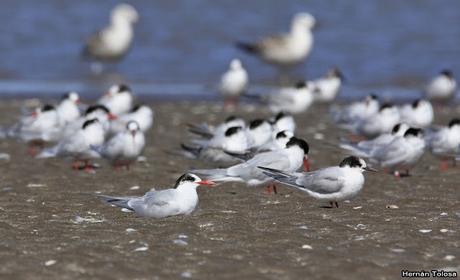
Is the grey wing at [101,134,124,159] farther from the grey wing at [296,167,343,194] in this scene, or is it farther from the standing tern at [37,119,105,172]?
the grey wing at [296,167,343,194]

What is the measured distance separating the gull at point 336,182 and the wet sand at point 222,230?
13cm

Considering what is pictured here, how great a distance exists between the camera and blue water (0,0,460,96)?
2028 cm

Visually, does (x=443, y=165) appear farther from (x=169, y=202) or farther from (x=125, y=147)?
(x=169, y=202)

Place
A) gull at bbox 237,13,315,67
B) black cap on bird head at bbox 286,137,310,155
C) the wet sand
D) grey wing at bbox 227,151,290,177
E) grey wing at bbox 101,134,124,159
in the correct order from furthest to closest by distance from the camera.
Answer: gull at bbox 237,13,315,67
grey wing at bbox 101,134,124,159
black cap on bird head at bbox 286,137,310,155
grey wing at bbox 227,151,290,177
the wet sand

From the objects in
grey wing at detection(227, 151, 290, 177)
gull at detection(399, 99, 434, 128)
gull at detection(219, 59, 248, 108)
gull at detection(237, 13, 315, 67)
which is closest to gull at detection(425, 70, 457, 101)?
gull at detection(219, 59, 248, 108)

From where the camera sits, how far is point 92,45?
21.5 m

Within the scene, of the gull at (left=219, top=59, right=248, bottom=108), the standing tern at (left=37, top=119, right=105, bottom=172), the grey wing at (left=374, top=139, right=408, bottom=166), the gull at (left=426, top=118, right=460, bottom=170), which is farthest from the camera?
the gull at (left=219, top=59, right=248, bottom=108)

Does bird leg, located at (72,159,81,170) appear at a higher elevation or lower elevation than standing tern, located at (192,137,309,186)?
higher

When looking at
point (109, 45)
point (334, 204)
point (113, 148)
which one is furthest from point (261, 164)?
point (109, 45)

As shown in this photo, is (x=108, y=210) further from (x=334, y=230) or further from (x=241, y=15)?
(x=241, y=15)

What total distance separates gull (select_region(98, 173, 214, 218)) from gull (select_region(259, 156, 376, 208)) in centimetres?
83

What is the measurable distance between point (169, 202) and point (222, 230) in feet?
1.73

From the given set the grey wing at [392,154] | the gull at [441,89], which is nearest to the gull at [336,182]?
the grey wing at [392,154]

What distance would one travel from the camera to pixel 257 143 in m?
11.4
